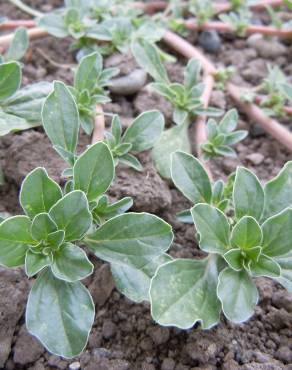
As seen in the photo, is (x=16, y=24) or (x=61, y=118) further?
(x=16, y=24)

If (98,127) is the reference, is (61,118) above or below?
above

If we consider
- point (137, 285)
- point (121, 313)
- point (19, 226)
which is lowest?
point (121, 313)

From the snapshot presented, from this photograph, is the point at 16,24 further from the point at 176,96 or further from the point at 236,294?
the point at 236,294

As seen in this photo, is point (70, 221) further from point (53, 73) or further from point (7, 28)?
point (7, 28)

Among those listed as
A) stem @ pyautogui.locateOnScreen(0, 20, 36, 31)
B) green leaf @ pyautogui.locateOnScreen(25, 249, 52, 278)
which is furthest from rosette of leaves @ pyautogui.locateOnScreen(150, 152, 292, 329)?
stem @ pyautogui.locateOnScreen(0, 20, 36, 31)

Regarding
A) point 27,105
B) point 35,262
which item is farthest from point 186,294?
point 27,105

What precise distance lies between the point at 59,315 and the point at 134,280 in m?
0.21

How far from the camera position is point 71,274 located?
1176 mm

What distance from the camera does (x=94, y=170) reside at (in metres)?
1.25

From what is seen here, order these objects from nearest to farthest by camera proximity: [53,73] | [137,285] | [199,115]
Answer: [137,285] → [199,115] → [53,73]

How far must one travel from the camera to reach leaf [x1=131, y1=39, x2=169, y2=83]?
1.73 m

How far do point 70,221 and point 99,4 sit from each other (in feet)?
3.42

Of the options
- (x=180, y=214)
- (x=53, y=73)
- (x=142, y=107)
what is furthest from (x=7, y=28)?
(x=180, y=214)

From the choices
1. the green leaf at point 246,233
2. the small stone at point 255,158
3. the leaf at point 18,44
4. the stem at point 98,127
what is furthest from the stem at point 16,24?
the green leaf at point 246,233
